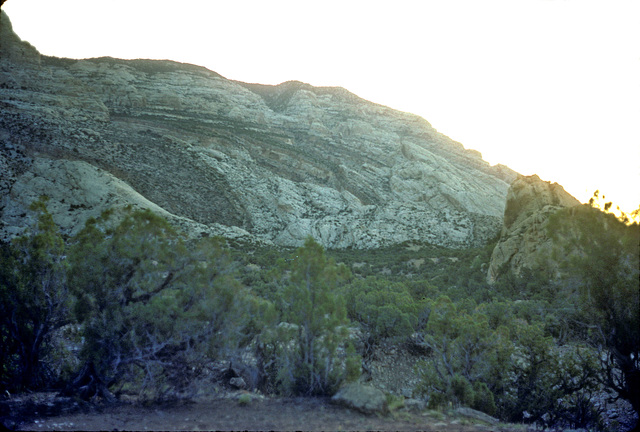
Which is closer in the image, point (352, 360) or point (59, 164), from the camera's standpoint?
point (352, 360)

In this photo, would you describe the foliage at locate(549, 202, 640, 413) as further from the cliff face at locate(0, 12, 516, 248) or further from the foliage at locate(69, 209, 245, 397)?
the cliff face at locate(0, 12, 516, 248)

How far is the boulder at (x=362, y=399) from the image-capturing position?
26.4 feet

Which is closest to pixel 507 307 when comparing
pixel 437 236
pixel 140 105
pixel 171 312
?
pixel 171 312

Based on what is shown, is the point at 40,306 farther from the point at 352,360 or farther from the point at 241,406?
the point at 352,360

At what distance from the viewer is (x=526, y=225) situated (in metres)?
27.2

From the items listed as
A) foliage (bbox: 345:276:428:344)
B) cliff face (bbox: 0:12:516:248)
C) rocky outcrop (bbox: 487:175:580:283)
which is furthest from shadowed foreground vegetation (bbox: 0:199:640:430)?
cliff face (bbox: 0:12:516:248)

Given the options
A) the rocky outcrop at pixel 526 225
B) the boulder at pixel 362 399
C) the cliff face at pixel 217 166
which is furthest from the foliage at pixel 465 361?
the cliff face at pixel 217 166

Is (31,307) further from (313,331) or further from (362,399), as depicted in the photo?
(362,399)

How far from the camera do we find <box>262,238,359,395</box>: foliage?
29.6 ft

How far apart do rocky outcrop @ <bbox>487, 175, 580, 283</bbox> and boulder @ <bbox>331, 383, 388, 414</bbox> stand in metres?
15.4

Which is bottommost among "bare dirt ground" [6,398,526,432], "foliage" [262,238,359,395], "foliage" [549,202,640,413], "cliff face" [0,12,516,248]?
"bare dirt ground" [6,398,526,432]

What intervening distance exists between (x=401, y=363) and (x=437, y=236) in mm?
Result: 35330

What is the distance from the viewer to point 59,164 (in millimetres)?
37469

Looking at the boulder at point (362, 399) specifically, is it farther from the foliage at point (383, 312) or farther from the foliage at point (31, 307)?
the foliage at point (31, 307)
